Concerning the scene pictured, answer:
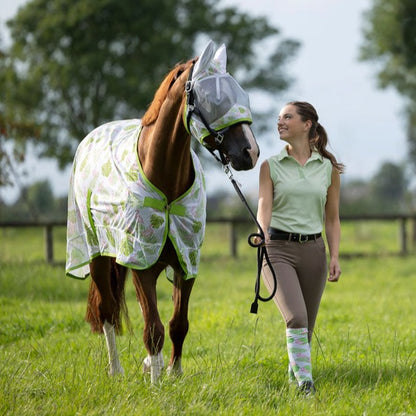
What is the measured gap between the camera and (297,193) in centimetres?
421

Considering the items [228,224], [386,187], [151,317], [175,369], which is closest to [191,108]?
[151,317]

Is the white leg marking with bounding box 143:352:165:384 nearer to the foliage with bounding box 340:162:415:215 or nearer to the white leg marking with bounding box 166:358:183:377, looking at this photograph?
the white leg marking with bounding box 166:358:183:377

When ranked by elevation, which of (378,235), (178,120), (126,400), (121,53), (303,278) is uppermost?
(121,53)

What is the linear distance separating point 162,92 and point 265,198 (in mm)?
948

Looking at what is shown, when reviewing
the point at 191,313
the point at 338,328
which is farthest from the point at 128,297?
the point at 338,328

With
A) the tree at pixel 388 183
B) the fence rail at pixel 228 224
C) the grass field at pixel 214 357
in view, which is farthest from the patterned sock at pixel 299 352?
the tree at pixel 388 183

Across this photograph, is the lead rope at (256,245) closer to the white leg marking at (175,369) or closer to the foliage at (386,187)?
the white leg marking at (175,369)

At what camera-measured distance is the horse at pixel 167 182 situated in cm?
369

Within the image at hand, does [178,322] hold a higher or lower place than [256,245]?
lower

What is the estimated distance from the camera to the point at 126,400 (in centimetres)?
361

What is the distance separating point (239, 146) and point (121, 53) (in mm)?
21817

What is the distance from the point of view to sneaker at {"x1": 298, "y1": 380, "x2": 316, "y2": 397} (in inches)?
156

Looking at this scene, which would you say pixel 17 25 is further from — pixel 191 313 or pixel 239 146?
pixel 239 146

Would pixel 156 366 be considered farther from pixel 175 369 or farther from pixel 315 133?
pixel 315 133
